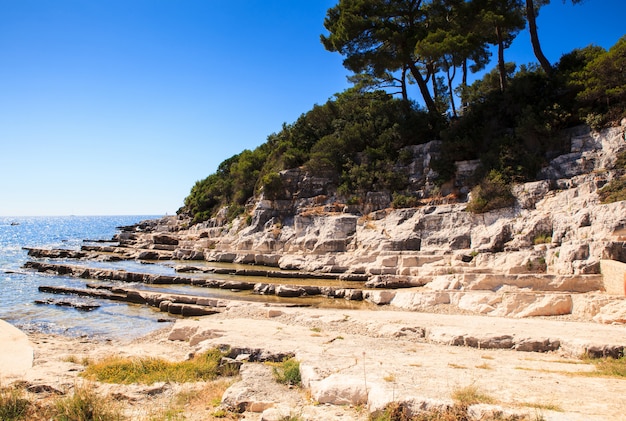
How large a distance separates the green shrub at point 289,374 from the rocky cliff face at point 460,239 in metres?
9.13

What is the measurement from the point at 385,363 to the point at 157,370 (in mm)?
4406

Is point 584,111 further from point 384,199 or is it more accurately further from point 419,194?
point 384,199

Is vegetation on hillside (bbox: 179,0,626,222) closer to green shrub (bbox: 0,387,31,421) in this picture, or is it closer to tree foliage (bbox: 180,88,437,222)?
tree foliage (bbox: 180,88,437,222)

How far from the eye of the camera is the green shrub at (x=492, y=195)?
22.8 m

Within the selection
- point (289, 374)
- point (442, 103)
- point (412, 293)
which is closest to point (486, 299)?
point (412, 293)

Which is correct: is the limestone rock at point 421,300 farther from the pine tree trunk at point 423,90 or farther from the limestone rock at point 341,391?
the pine tree trunk at point 423,90

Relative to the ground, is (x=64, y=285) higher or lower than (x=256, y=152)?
lower

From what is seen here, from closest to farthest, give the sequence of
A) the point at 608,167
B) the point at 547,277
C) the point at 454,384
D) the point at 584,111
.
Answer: the point at 454,384 → the point at 547,277 → the point at 608,167 → the point at 584,111

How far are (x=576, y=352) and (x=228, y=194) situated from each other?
43.9m

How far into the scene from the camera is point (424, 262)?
2122 centimetres

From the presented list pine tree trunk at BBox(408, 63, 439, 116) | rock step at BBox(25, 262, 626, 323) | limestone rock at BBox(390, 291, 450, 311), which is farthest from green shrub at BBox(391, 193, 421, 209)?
limestone rock at BBox(390, 291, 450, 311)

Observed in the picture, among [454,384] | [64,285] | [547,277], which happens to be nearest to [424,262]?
[547,277]

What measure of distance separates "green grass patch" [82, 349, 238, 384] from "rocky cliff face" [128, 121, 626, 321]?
956 cm

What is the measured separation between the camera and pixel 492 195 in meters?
23.4
